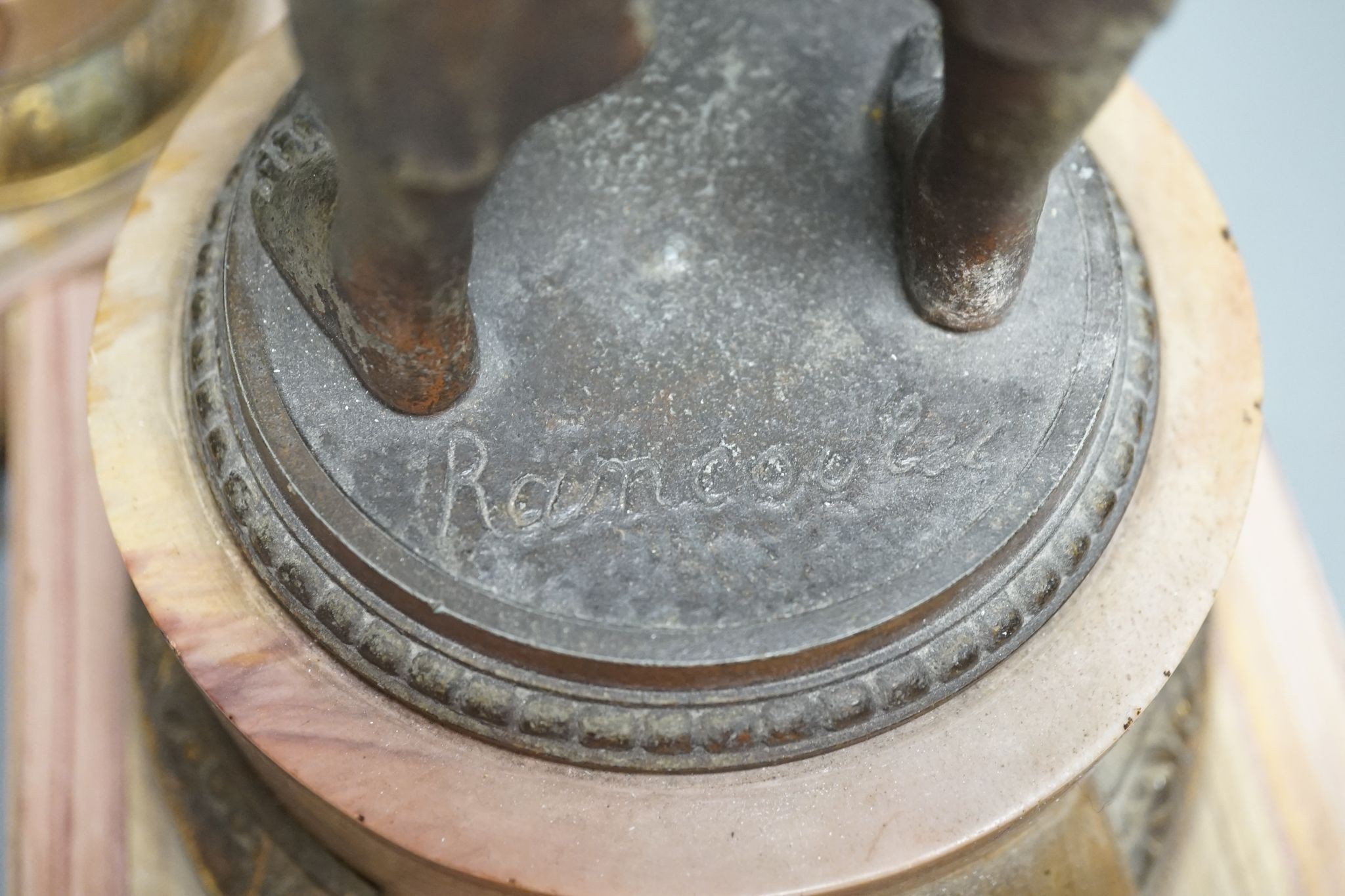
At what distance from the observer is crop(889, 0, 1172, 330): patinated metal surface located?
2.10 feet

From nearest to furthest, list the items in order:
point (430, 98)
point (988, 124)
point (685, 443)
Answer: point (430, 98)
point (988, 124)
point (685, 443)

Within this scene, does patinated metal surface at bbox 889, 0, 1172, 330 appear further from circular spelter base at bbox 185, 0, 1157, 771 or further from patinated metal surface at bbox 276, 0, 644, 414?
patinated metal surface at bbox 276, 0, 644, 414

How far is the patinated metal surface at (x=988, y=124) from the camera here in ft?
2.10

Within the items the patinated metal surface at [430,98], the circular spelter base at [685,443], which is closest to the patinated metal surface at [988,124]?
the circular spelter base at [685,443]

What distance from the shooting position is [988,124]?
0.72 m

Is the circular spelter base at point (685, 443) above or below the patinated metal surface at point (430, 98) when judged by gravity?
below

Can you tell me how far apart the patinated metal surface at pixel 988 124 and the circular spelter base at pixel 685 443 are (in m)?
0.03

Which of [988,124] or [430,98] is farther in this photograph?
[988,124]

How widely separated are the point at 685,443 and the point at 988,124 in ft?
0.84
